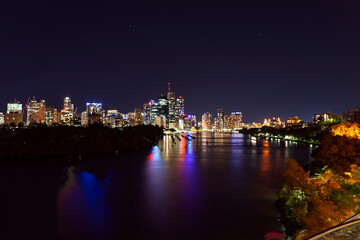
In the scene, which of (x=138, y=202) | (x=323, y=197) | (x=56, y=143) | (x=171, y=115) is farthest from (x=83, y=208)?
(x=171, y=115)

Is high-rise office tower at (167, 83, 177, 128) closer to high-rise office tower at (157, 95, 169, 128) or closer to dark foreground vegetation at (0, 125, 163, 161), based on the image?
high-rise office tower at (157, 95, 169, 128)

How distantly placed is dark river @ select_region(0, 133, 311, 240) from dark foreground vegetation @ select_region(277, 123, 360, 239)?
2.64 feet

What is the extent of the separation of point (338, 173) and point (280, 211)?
255 centimetres

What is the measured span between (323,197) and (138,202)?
7478 millimetres

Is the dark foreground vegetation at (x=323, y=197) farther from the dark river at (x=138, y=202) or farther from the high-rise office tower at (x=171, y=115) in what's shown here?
the high-rise office tower at (x=171, y=115)

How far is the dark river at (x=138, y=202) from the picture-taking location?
1062 cm

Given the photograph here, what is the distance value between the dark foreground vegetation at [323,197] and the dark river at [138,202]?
80cm

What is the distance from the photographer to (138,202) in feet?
46.0

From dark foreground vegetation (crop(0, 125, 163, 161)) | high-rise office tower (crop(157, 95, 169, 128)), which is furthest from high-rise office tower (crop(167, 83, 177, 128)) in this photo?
dark foreground vegetation (crop(0, 125, 163, 161))

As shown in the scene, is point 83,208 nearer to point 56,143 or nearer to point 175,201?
point 175,201

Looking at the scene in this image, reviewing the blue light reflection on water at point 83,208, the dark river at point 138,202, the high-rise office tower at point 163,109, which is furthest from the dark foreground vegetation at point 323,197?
the high-rise office tower at point 163,109

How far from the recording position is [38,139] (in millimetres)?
31531

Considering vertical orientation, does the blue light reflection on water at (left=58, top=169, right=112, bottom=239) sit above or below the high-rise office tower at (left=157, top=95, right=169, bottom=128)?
below

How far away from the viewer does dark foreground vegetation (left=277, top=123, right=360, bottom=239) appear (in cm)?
878
